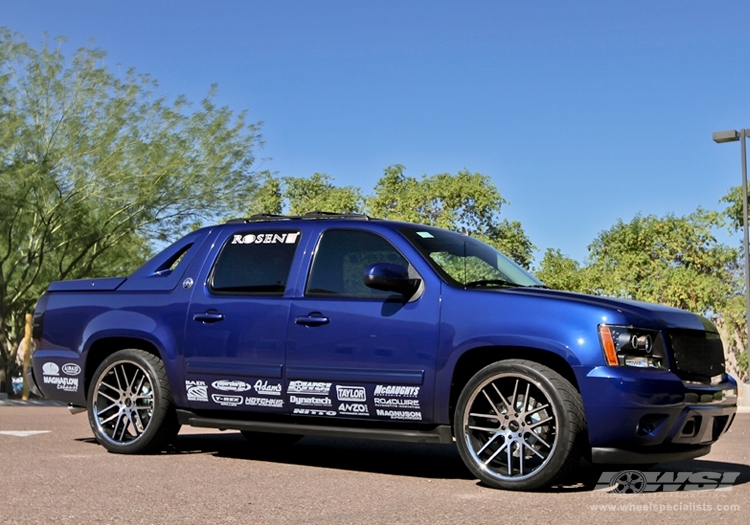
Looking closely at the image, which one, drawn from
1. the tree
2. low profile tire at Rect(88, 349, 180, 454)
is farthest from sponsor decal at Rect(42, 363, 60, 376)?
the tree

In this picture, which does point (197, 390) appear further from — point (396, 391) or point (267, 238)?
point (396, 391)

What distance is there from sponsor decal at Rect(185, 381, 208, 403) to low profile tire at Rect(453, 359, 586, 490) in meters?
2.07

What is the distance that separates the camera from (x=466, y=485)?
639 cm

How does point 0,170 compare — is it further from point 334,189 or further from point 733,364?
point 733,364

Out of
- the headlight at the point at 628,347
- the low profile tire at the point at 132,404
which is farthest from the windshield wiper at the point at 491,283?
the low profile tire at the point at 132,404

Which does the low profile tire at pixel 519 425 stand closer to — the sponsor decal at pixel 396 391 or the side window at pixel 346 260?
the sponsor decal at pixel 396 391

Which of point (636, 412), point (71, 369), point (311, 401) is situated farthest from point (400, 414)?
point (71, 369)

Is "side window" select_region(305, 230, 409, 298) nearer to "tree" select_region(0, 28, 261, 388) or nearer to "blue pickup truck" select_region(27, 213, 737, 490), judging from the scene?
"blue pickup truck" select_region(27, 213, 737, 490)

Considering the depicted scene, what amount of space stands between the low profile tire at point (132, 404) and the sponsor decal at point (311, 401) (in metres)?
1.23

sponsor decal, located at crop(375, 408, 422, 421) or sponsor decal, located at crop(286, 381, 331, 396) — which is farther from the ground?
sponsor decal, located at crop(286, 381, 331, 396)

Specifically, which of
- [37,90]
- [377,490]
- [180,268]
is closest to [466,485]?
[377,490]

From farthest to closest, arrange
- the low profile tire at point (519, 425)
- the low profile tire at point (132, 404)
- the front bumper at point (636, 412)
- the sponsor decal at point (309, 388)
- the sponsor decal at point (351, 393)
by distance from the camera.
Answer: the low profile tire at point (132, 404)
the sponsor decal at point (309, 388)
the sponsor decal at point (351, 393)
the low profile tire at point (519, 425)
the front bumper at point (636, 412)

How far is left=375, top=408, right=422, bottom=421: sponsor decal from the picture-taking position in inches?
259
